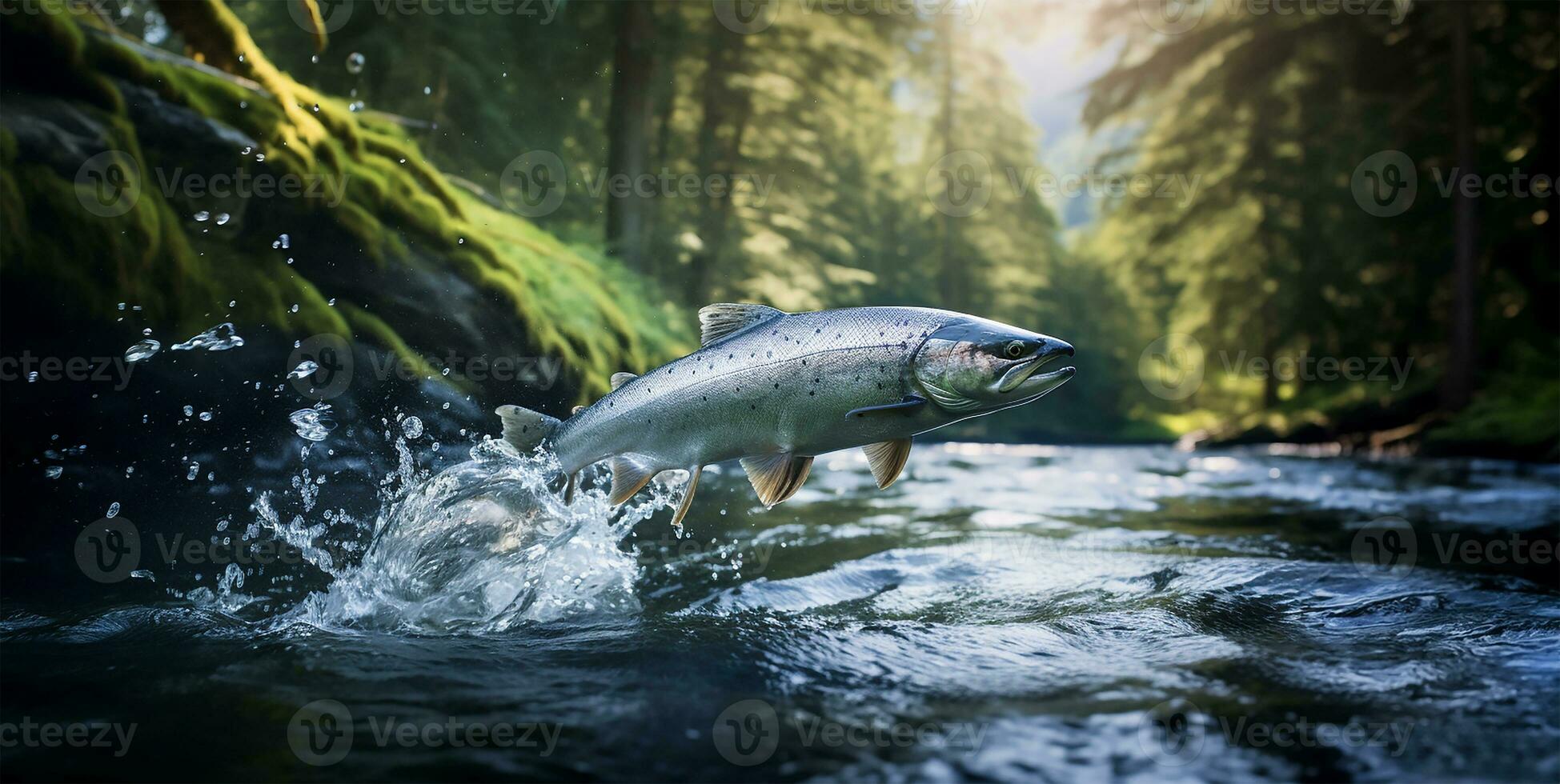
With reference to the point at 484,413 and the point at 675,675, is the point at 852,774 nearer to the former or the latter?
the point at 675,675

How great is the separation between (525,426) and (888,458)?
1734 mm

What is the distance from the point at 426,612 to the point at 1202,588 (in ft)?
12.8

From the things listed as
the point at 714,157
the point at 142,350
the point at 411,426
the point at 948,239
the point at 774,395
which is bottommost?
the point at 411,426

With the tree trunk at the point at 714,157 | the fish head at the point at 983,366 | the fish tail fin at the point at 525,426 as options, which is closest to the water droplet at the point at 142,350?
the fish tail fin at the point at 525,426

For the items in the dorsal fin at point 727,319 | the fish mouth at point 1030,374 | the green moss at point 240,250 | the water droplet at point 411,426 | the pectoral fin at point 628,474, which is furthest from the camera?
the water droplet at point 411,426

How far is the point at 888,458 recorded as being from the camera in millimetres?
4180

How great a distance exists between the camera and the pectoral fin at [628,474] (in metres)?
4.47

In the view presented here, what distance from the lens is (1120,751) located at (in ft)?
9.37

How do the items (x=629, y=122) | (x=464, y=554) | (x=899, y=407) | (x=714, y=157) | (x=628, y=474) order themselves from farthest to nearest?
(x=714, y=157) → (x=629, y=122) → (x=464, y=554) → (x=628, y=474) → (x=899, y=407)

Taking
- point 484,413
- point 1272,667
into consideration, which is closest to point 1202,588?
point 1272,667

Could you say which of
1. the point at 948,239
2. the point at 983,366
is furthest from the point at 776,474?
the point at 948,239

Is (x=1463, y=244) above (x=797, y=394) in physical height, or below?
above

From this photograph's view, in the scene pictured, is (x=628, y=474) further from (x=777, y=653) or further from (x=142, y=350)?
(x=142, y=350)

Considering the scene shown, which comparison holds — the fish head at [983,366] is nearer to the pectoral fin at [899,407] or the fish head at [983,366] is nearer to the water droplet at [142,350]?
the pectoral fin at [899,407]
